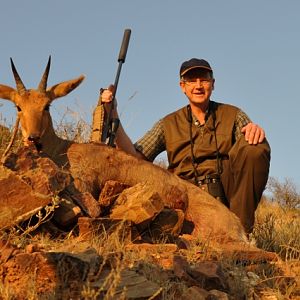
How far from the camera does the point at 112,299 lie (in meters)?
2.97

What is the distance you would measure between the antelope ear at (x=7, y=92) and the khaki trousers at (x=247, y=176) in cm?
281

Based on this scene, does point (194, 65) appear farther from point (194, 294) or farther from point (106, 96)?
point (194, 294)

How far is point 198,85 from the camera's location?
716 cm

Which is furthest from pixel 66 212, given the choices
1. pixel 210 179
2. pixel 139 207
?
pixel 210 179

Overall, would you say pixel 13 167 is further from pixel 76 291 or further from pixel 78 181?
pixel 76 291

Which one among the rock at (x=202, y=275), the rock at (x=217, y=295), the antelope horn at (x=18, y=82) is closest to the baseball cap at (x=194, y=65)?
the antelope horn at (x=18, y=82)

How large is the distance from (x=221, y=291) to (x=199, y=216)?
2391 millimetres

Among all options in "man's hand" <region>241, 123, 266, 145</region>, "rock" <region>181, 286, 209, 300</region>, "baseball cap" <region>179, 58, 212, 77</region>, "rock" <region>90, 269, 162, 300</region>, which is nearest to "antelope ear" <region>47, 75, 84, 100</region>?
"baseball cap" <region>179, 58, 212, 77</region>

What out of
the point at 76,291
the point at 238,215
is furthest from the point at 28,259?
the point at 238,215

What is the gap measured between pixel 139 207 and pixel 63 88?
10.0ft

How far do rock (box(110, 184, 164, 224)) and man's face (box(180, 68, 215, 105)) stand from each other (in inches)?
92.0

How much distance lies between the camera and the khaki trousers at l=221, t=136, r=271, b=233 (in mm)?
6133

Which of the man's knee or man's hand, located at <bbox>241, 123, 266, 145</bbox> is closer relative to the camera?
the man's knee

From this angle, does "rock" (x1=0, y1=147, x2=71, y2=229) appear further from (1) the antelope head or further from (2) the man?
(2) the man
